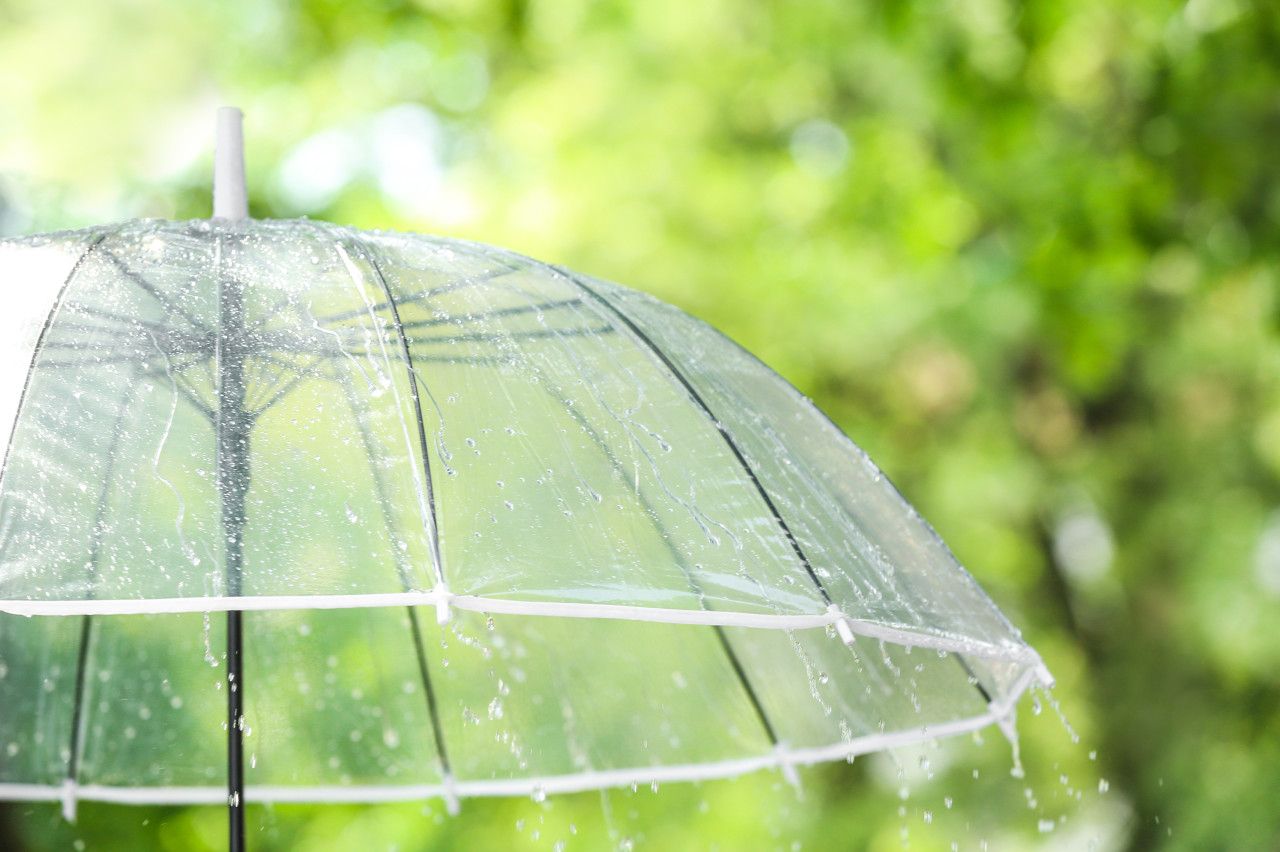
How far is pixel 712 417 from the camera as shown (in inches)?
62.5

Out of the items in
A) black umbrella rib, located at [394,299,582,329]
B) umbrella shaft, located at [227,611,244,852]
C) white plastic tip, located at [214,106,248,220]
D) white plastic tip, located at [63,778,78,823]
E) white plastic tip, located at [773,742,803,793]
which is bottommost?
white plastic tip, located at [63,778,78,823]

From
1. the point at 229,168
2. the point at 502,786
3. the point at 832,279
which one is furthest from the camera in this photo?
the point at 832,279

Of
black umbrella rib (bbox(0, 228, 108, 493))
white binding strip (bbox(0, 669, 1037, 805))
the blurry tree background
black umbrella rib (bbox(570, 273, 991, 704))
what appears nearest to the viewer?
black umbrella rib (bbox(0, 228, 108, 493))

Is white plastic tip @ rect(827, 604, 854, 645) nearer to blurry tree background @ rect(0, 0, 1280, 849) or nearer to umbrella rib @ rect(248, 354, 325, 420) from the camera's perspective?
umbrella rib @ rect(248, 354, 325, 420)

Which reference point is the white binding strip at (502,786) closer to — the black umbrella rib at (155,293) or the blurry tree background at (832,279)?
the black umbrella rib at (155,293)

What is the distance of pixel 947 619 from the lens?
155cm

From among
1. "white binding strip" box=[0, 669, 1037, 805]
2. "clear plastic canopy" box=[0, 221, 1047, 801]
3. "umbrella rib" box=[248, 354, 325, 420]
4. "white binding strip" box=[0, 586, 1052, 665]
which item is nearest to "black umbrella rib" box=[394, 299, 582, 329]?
"clear plastic canopy" box=[0, 221, 1047, 801]

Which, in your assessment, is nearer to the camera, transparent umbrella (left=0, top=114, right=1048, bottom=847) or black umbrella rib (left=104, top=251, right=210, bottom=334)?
transparent umbrella (left=0, top=114, right=1048, bottom=847)

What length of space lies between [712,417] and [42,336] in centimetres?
73

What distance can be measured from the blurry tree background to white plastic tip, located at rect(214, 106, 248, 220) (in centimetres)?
389

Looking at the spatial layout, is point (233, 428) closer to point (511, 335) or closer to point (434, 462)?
point (434, 462)

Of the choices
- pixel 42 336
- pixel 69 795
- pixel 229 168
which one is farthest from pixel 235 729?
pixel 69 795

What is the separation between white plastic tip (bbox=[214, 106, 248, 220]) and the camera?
1727 mm

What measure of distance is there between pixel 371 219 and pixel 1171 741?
455cm
